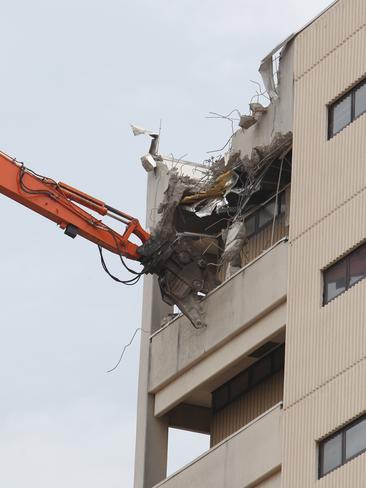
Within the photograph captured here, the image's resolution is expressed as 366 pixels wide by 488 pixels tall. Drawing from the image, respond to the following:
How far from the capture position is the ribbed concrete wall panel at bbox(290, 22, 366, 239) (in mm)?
45906

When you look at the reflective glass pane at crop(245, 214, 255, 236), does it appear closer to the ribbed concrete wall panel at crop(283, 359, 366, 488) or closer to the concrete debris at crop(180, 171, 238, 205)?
the concrete debris at crop(180, 171, 238, 205)

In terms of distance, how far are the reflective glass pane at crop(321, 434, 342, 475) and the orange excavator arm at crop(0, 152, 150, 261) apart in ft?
Answer: 31.2

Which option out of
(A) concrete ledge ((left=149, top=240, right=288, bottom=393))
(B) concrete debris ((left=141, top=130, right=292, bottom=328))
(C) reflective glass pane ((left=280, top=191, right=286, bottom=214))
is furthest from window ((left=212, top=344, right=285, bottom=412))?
(C) reflective glass pane ((left=280, top=191, right=286, bottom=214))

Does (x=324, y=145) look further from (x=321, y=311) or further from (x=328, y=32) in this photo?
(x=321, y=311)

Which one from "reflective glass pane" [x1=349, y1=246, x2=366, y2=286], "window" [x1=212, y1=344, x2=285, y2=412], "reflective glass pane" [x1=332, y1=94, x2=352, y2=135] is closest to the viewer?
"reflective glass pane" [x1=349, y1=246, x2=366, y2=286]

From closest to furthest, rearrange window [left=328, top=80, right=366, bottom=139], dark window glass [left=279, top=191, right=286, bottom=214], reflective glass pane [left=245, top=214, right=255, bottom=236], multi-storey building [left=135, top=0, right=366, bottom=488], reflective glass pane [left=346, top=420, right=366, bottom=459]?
reflective glass pane [left=346, top=420, right=366, bottom=459] < multi-storey building [left=135, top=0, right=366, bottom=488] < window [left=328, top=80, right=366, bottom=139] < dark window glass [left=279, top=191, right=286, bottom=214] < reflective glass pane [left=245, top=214, right=255, bottom=236]

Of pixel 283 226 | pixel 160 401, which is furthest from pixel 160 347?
pixel 283 226

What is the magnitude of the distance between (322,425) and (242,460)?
3.54 meters

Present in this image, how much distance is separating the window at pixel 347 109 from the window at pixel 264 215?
410 cm

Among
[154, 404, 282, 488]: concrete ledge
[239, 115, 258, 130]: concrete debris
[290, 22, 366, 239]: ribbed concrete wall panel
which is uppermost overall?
[239, 115, 258, 130]: concrete debris

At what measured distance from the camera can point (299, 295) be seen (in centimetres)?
4644

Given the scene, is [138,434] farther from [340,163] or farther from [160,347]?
[340,163]

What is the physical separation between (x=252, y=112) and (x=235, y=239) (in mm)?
3110

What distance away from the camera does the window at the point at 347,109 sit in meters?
46.6
